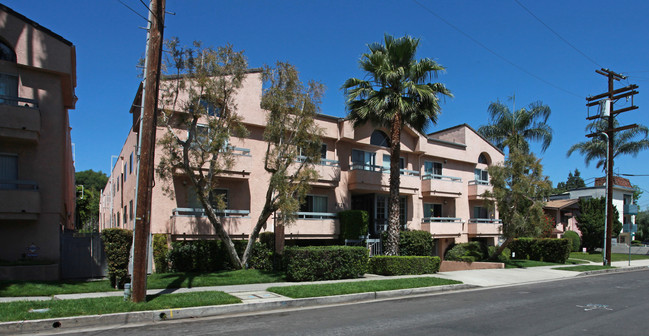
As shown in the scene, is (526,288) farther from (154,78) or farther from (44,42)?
(44,42)

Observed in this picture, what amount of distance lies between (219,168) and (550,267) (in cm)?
1972

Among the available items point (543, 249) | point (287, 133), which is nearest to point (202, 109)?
point (287, 133)

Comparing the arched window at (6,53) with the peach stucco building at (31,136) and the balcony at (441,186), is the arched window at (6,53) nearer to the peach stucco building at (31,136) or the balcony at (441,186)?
the peach stucco building at (31,136)

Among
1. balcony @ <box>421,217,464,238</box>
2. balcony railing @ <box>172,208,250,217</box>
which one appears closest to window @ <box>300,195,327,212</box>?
balcony railing @ <box>172,208,250,217</box>

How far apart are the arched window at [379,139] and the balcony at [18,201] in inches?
654

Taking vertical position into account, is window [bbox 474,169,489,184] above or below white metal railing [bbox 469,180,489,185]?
above

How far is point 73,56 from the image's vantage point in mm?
16844

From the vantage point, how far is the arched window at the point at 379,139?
2594 cm

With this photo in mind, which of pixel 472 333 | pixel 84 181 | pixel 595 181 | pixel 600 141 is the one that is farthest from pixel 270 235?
pixel 84 181

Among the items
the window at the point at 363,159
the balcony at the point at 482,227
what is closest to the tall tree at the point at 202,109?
the window at the point at 363,159

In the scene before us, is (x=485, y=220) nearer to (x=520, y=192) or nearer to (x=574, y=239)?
(x=520, y=192)

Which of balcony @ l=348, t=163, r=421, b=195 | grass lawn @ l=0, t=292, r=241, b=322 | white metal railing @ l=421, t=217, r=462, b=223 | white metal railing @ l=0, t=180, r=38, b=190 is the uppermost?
balcony @ l=348, t=163, r=421, b=195

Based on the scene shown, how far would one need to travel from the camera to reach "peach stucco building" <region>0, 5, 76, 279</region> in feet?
48.4

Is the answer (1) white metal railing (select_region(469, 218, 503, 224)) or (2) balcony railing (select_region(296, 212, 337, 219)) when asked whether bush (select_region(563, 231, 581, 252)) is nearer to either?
(1) white metal railing (select_region(469, 218, 503, 224))
